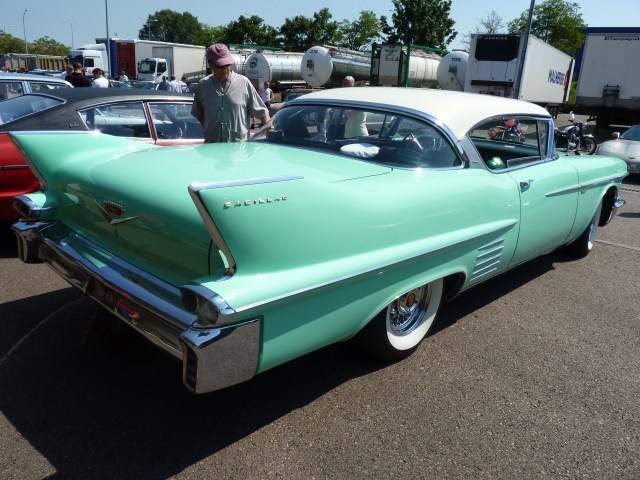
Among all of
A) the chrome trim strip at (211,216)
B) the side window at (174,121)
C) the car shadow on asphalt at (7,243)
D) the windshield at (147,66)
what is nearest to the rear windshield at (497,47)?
the side window at (174,121)

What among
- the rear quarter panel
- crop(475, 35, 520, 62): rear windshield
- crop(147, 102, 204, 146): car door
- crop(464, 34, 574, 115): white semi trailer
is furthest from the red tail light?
crop(475, 35, 520, 62): rear windshield

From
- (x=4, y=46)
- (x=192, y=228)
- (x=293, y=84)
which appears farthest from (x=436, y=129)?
(x=4, y=46)

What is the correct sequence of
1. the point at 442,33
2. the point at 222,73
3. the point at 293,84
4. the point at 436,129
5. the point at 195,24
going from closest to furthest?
the point at 436,129 → the point at 222,73 → the point at 293,84 → the point at 442,33 → the point at 195,24

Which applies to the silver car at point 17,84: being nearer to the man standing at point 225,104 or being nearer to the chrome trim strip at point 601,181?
the man standing at point 225,104

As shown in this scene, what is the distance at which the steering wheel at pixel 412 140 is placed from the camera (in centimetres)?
306

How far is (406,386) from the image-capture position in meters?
2.81

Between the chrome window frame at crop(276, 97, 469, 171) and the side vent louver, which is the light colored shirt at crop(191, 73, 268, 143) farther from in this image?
the side vent louver

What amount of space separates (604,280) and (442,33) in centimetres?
4812

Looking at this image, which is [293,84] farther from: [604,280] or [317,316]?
[317,316]

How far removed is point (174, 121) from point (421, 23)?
1838 inches

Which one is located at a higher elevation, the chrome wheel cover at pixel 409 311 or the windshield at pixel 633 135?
the windshield at pixel 633 135

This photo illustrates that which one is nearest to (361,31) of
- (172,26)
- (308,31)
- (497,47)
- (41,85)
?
(308,31)

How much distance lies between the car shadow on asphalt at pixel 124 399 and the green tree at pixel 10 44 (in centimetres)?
9282

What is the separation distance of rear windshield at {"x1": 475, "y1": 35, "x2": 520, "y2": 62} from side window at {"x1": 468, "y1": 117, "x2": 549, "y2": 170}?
15.2 meters
